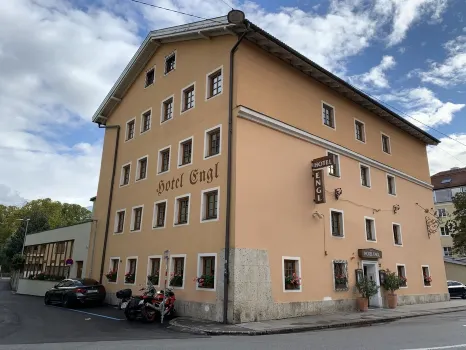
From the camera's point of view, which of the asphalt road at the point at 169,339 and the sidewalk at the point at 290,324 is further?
the sidewalk at the point at 290,324

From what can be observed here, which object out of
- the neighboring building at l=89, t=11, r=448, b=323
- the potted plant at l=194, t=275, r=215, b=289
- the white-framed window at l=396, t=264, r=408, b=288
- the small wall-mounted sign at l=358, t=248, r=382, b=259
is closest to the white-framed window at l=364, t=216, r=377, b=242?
the neighboring building at l=89, t=11, r=448, b=323

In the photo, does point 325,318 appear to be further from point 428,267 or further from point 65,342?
point 428,267

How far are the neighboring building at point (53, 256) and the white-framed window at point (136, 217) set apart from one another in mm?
5485

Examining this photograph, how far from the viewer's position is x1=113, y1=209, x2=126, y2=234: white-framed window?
21734 mm

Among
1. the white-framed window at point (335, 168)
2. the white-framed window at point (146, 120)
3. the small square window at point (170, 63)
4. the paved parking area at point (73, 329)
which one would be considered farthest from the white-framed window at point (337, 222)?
the small square window at point (170, 63)

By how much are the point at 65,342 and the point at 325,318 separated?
9.43 m

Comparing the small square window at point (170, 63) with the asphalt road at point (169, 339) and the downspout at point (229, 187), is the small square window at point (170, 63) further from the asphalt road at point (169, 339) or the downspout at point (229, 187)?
the asphalt road at point (169, 339)

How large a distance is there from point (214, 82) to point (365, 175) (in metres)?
10.5

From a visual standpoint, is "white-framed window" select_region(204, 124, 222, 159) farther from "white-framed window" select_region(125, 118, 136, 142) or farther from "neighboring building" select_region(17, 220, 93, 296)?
"neighboring building" select_region(17, 220, 93, 296)

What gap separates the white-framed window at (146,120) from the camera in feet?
71.7

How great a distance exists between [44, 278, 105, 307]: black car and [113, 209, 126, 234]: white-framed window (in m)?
3.19

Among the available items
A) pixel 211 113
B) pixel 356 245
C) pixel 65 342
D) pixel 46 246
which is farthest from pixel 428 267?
pixel 46 246

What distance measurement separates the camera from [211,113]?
16.8m

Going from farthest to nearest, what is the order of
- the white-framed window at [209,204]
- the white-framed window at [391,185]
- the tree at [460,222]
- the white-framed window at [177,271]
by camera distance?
the tree at [460,222]
the white-framed window at [391,185]
the white-framed window at [177,271]
the white-framed window at [209,204]
